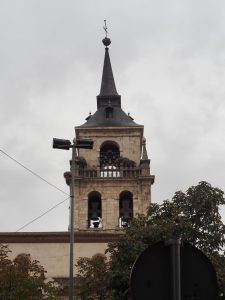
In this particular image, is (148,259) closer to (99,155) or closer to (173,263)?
(173,263)

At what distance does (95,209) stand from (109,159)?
512cm

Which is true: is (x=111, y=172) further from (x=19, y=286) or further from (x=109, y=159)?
(x=19, y=286)

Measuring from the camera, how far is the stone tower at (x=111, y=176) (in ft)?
132

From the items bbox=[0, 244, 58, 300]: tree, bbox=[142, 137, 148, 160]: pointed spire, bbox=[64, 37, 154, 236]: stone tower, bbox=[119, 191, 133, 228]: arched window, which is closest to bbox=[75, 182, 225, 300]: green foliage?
bbox=[0, 244, 58, 300]: tree

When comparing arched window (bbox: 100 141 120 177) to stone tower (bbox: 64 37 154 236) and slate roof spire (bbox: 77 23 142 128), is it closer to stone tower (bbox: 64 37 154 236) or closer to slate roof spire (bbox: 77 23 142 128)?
stone tower (bbox: 64 37 154 236)

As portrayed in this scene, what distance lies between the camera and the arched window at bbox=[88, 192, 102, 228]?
4053cm

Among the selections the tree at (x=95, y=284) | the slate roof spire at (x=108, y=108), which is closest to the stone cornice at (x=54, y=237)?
the tree at (x=95, y=284)

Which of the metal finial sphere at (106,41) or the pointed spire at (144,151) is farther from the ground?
the metal finial sphere at (106,41)

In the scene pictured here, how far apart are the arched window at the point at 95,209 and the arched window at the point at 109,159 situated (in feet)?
6.35

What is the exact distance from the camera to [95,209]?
41750mm

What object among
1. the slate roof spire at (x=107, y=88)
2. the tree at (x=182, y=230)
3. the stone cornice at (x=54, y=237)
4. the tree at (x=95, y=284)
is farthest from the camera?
the slate roof spire at (x=107, y=88)

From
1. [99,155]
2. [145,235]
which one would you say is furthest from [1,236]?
[145,235]

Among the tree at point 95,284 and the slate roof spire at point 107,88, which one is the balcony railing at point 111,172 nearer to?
the slate roof spire at point 107,88

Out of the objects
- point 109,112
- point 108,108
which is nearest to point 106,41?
point 108,108
